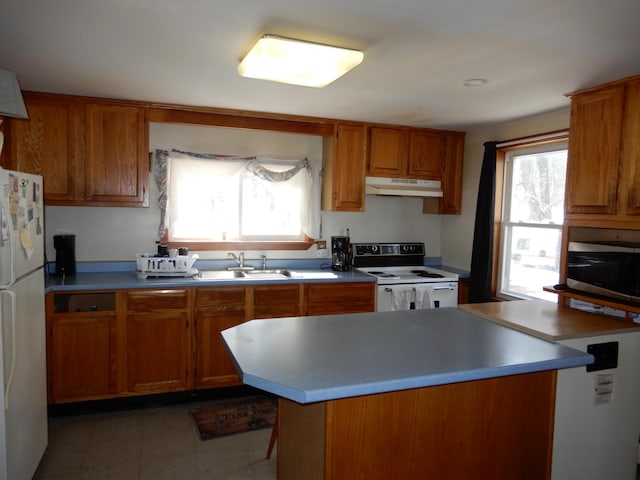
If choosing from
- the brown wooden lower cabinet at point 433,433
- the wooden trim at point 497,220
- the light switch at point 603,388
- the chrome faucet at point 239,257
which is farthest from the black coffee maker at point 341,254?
the light switch at point 603,388

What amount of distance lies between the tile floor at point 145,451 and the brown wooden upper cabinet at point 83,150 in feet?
5.24

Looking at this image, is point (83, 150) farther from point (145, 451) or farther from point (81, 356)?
point (145, 451)

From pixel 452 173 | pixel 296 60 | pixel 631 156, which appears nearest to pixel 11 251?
pixel 296 60

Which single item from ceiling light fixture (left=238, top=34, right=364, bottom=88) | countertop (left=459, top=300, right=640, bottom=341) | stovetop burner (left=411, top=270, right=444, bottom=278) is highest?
ceiling light fixture (left=238, top=34, right=364, bottom=88)

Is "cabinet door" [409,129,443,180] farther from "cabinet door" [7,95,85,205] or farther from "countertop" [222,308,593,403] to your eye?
"cabinet door" [7,95,85,205]

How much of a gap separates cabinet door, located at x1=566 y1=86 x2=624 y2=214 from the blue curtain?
1.00m

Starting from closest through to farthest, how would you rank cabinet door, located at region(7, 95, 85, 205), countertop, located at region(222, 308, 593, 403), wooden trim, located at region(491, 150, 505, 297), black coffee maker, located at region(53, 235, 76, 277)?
1. countertop, located at region(222, 308, 593, 403)
2. cabinet door, located at region(7, 95, 85, 205)
3. black coffee maker, located at region(53, 235, 76, 277)
4. wooden trim, located at region(491, 150, 505, 297)

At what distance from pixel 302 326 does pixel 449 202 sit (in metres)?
2.73

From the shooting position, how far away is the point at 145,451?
8.79 feet

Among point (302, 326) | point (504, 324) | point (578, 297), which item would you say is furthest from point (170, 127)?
point (578, 297)

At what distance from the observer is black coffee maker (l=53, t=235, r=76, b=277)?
3359 mm

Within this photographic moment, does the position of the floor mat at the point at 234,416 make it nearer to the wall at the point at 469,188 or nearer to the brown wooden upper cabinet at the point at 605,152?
the wall at the point at 469,188

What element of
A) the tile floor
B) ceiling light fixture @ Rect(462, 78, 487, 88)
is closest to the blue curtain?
ceiling light fixture @ Rect(462, 78, 487, 88)

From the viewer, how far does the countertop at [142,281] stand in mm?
3026
